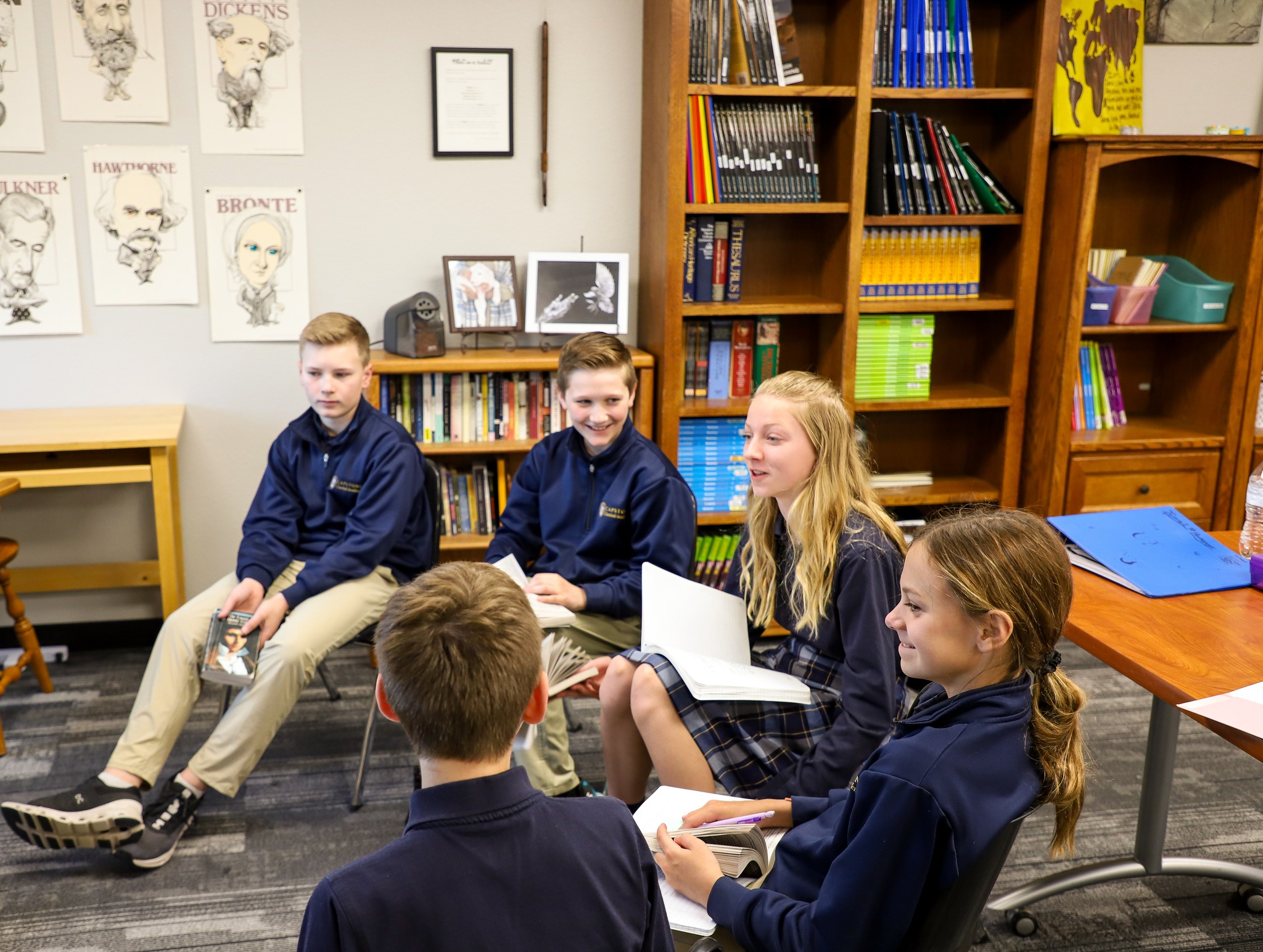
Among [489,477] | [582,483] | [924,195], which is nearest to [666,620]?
[582,483]

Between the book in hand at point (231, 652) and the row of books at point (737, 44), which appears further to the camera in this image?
the row of books at point (737, 44)

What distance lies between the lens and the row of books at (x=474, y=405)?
320cm

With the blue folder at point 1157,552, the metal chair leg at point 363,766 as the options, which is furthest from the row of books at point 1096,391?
the metal chair leg at point 363,766

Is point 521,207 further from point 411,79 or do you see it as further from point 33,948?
point 33,948

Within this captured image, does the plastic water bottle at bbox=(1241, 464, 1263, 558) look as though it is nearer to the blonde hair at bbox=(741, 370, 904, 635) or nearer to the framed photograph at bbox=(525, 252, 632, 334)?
the blonde hair at bbox=(741, 370, 904, 635)

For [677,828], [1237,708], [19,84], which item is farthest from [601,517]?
[19,84]

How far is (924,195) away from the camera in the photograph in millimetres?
3264

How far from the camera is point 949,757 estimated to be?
44.2 inches

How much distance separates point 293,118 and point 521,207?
731mm

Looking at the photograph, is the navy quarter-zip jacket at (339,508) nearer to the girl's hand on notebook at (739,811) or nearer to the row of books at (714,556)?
the row of books at (714,556)

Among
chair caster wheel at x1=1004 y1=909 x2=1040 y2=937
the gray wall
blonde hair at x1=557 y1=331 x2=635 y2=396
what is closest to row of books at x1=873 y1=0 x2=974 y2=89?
the gray wall

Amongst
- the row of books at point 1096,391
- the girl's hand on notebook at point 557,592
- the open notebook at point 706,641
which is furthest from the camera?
the row of books at point 1096,391

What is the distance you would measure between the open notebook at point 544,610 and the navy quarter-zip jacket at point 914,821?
0.99m

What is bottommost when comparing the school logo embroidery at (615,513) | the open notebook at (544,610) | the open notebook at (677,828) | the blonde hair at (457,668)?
the open notebook at (677,828)
